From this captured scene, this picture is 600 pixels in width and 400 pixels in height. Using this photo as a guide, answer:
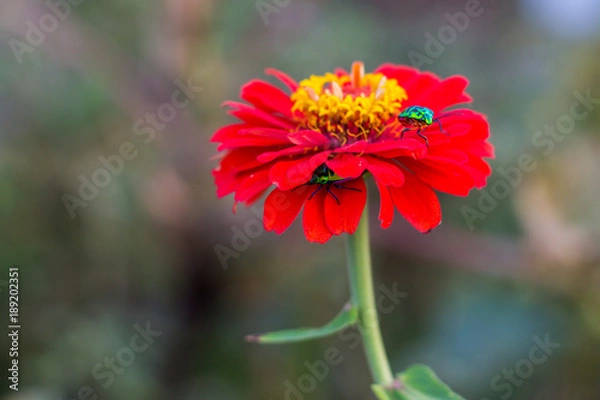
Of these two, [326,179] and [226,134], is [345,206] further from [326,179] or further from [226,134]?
[226,134]

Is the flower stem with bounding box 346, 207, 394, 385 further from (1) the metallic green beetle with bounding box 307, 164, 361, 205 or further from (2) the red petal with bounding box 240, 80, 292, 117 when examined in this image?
(2) the red petal with bounding box 240, 80, 292, 117

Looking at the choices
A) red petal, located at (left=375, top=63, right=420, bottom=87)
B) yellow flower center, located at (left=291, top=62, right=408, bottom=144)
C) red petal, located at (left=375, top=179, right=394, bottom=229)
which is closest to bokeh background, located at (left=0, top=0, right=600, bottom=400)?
red petal, located at (left=375, top=63, right=420, bottom=87)

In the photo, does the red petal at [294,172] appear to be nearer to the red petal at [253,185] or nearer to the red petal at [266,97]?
the red petal at [253,185]

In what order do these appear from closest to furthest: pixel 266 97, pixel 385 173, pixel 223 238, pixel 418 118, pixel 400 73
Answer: pixel 385 173, pixel 418 118, pixel 266 97, pixel 400 73, pixel 223 238

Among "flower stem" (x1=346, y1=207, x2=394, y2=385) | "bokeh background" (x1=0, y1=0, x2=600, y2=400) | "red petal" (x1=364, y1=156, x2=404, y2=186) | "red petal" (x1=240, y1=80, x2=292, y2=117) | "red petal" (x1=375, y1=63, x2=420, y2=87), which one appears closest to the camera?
"red petal" (x1=364, y1=156, x2=404, y2=186)

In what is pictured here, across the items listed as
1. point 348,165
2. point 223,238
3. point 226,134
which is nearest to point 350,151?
→ point 348,165

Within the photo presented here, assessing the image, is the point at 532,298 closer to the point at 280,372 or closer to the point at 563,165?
the point at 563,165
